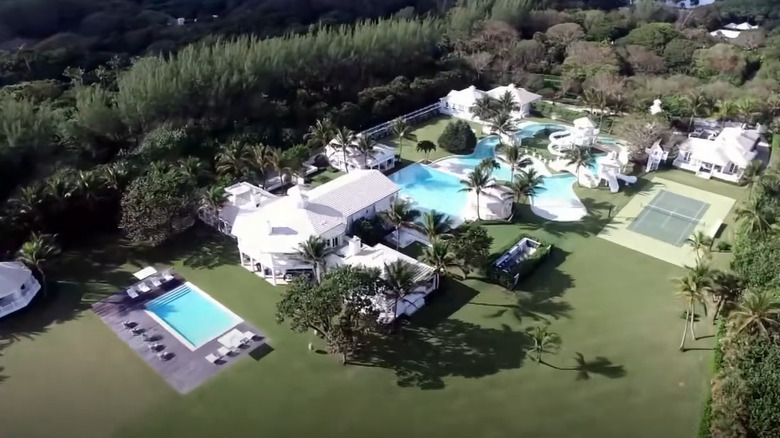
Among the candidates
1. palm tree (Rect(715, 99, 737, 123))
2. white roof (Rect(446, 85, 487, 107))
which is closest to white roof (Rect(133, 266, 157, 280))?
white roof (Rect(446, 85, 487, 107))

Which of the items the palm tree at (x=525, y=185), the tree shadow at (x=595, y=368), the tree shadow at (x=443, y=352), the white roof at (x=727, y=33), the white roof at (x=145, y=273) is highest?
the white roof at (x=727, y=33)

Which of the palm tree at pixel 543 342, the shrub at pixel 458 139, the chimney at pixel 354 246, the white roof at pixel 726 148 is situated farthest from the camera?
the shrub at pixel 458 139

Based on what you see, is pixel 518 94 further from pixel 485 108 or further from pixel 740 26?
pixel 740 26

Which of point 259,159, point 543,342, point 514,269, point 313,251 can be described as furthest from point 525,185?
point 259,159

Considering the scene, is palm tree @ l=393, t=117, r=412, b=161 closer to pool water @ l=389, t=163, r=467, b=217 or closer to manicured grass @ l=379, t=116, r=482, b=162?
manicured grass @ l=379, t=116, r=482, b=162

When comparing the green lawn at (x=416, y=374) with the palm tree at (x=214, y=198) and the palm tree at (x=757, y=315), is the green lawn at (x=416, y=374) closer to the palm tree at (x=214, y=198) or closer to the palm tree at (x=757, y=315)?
the palm tree at (x=757, y=315)

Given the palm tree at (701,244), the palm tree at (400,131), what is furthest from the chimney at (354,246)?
the palm tree at (701,244)
